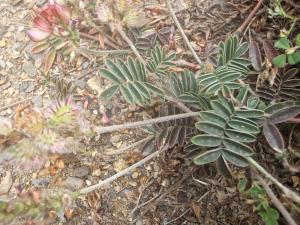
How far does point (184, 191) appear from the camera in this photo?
164 cm

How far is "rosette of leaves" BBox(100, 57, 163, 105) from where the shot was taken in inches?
56.4

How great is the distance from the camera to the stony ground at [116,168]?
1.61 m

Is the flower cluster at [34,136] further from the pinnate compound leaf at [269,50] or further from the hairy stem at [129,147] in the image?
the pinnate compound leaf at [269,50]

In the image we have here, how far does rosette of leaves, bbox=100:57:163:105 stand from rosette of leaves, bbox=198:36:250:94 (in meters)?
0.15

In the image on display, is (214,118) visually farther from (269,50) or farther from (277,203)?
(269,50)

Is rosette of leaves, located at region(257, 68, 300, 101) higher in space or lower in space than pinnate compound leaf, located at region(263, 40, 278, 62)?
lower

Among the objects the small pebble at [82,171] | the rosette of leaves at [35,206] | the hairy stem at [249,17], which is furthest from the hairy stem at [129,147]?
the hairy stem at [249,17]

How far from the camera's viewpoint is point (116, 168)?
1722 millimetres

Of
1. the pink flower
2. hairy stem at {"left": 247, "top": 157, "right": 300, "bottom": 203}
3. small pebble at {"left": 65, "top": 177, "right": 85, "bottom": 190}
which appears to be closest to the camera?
hairy stem at {"left": 247, "top": 157, "right": 300, "bottom": 203}

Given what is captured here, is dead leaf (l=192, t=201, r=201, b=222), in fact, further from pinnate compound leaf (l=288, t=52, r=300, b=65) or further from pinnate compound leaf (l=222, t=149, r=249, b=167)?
pinnate compound leaf (l=288, t=52, r=300, b=65)

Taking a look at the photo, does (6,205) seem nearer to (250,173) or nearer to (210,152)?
(210,152)

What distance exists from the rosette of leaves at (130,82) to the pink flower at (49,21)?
0.21 metres

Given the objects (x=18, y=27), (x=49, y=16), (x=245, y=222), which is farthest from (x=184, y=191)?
(x=18, y=27)

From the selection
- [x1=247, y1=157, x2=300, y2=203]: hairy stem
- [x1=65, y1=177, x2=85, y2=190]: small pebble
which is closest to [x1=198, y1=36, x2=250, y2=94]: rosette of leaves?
[x1=247, y1=157, x2=300, y2=203]: hairy stem
